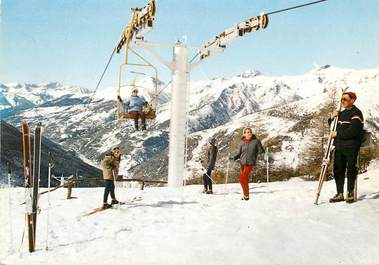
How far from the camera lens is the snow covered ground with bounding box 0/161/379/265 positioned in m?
7.14

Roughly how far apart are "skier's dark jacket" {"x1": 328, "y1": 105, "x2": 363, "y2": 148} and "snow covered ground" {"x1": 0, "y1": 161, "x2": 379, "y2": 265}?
133cm

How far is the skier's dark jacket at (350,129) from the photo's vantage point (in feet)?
31.2

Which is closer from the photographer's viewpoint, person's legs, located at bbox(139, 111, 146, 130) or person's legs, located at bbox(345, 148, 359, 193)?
person's legs, located at bbox(345, 148, 359, 193)

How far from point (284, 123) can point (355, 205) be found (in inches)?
5378

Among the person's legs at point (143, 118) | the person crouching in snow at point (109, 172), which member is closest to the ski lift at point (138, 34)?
the person's legs at point (143, 118)

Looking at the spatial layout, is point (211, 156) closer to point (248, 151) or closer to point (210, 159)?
point (210, 159)

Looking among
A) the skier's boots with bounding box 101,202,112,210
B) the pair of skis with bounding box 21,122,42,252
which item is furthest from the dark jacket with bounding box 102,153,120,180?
the pair of skis with bounding box 21,122,42,252

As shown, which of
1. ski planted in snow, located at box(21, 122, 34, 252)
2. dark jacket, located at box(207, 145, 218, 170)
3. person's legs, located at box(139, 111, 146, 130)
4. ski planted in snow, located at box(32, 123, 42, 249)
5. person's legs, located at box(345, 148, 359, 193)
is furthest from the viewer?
person's legs, located at box(139, 111, 146, 130)

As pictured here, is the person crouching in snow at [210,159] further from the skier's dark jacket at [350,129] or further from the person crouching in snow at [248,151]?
the skier's dark jacket at [350,129]

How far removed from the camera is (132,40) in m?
14.2

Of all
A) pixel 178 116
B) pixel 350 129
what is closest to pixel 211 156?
pixel 178 116

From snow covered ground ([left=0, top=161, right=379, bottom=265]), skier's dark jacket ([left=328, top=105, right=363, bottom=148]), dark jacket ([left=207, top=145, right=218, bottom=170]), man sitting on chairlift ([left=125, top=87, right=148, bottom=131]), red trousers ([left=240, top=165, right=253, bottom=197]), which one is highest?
man sitting on chairlift ([left=125, top=87, right=148, bottom=131])

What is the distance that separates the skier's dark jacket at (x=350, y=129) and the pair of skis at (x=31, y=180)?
6.11 meters

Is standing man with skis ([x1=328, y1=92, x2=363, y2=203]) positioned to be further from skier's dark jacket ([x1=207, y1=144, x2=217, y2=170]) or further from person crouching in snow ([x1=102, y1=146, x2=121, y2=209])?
person crouching in snow ([x1=102, y1=146, x2=121, y2=209])
